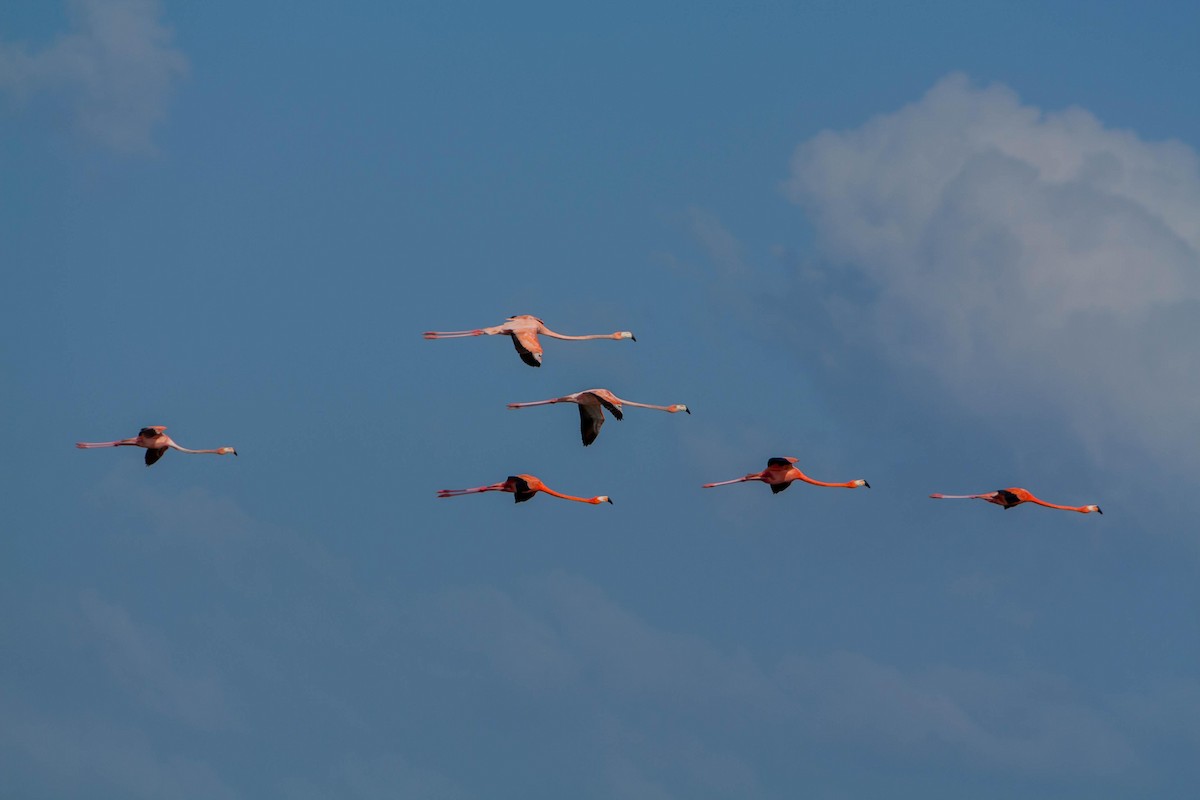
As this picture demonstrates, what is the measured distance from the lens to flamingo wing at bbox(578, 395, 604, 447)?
66938mm

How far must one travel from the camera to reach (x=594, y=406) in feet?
219

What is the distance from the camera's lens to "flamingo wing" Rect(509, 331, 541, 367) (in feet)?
206

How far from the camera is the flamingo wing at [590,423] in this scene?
Answer: 66.9 meters

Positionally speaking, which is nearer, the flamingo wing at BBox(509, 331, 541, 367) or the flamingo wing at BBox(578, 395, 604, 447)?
the flamingo wing at BBox(509, 331, 541, 367)

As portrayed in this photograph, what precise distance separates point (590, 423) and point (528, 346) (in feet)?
14.9

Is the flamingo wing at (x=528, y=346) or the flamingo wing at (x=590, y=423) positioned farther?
the flamingo wing at (x=590, y=423)

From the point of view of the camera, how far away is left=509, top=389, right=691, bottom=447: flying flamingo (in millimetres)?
65438

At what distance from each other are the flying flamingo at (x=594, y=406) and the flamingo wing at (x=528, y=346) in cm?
179

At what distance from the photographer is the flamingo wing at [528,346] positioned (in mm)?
62906

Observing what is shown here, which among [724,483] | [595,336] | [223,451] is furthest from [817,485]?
[223,451]

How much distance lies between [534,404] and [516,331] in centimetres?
205

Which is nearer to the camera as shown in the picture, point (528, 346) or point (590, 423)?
point (528, 346)

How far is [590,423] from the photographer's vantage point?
220 ft

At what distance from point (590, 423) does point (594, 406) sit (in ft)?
1.73
